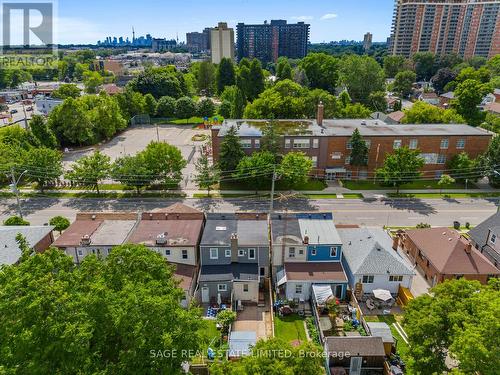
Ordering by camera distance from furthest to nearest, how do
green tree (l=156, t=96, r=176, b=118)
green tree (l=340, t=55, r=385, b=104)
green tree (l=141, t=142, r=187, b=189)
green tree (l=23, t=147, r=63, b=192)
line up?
green tree (l=156, t=96, r=176, b=118)
green tree (l=340, t=55, r=385, b=104)
green tree (l=141, t=142, r=187, b=189)
green tree (l=23, t=147, r=63, b=192)

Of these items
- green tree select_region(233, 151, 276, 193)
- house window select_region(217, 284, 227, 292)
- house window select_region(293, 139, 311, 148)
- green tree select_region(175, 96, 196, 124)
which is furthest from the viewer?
green tree select_region(175, 96, 196, 124)

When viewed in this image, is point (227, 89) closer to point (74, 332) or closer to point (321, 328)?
point (321, 328)

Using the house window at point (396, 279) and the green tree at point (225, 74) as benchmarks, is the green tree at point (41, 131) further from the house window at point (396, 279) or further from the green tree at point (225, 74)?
the green tree at point (225, 74)

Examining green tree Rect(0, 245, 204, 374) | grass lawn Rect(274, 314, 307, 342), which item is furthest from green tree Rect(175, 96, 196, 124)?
green tree Rect(0, 245, 204, 374)

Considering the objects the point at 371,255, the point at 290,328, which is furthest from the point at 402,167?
the point at 290,328

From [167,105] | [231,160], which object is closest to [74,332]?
[231,160]

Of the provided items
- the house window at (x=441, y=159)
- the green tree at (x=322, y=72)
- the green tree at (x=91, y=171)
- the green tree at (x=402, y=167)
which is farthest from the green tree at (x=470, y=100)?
the green tree at (x=91, y=171)

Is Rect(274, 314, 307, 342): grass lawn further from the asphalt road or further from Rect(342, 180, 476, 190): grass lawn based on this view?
Rect(342, 180, 476, 190): grass lawn
